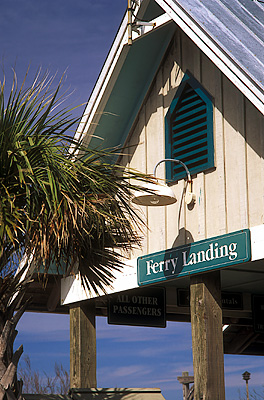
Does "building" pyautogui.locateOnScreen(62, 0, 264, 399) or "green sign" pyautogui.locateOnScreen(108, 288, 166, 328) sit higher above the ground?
"building" pyautogui.locateOnScreen(62, 0, 264, 399)

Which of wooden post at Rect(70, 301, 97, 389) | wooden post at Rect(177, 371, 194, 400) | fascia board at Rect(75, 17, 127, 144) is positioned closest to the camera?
fascia board at Rect(75, 17, 127, 144)

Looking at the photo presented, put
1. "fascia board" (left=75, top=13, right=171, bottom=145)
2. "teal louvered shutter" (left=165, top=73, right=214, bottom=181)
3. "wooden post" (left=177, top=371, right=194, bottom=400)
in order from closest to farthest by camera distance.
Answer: "teal louvered shutter" (left=165, top=73, right=214, bottom=181) < "fascia board" (left=75, top=13, right=171, bottom=145) < "wooden post" (left=177, top=371, right=194, bottom=400)

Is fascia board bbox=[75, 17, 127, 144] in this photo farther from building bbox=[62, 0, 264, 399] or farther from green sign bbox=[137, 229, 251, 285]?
green sign bbox=[137, 229, 251, 285]

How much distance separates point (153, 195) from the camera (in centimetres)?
968

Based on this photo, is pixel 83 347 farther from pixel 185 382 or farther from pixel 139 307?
pixel 185 382

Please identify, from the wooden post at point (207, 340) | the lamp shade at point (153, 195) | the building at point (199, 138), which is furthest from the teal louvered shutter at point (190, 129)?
the wooden post at point (207, 340)

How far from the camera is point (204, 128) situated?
11.0m

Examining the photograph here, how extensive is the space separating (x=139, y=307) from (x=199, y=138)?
353 centimetres

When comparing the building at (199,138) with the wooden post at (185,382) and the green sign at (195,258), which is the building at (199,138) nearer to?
the green sign at (195,258)

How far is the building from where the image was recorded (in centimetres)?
977

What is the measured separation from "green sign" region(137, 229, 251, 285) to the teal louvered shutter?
124 centimetres

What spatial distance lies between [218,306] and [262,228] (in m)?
1.57

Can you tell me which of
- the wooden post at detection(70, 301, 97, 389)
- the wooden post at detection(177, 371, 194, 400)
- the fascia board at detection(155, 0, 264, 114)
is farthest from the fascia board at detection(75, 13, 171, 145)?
the wooden post at detection(177, 371, 194, 400)

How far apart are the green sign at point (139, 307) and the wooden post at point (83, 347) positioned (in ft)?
1.64
